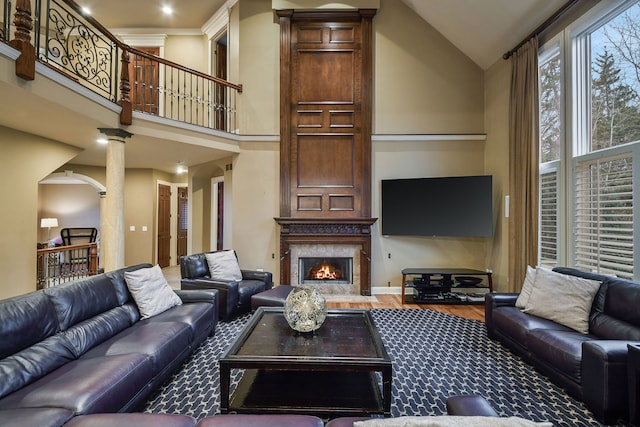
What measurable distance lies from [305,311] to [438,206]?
11.3 feet

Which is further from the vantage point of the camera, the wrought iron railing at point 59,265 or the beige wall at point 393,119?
the beige wall at point 393,119

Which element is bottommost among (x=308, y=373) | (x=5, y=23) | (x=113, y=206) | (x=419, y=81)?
(x=308, y=373)

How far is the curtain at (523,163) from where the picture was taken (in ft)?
12.9

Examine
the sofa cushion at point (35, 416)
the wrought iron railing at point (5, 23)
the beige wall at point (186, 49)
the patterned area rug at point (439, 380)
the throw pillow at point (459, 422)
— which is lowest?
the patterned area rug at point (439, 380)

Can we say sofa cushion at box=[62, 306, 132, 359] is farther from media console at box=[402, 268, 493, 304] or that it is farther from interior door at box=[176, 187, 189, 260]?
interior door at box=[176, 187, 189, 260]

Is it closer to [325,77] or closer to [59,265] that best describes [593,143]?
[325,77]

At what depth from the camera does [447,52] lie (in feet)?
17.9

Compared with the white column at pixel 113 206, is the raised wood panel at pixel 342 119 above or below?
above

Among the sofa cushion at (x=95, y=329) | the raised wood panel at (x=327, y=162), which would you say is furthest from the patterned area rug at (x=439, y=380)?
the raised wood panel at (x=327, y=162)

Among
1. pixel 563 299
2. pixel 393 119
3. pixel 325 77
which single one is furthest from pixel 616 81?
pixel 325 77

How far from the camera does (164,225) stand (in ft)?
25.9

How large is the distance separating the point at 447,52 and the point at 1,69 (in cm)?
611

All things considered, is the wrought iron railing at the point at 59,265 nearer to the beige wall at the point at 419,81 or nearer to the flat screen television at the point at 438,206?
the flat screen television at the point at 438,206

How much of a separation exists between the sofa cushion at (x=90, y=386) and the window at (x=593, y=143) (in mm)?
4354
